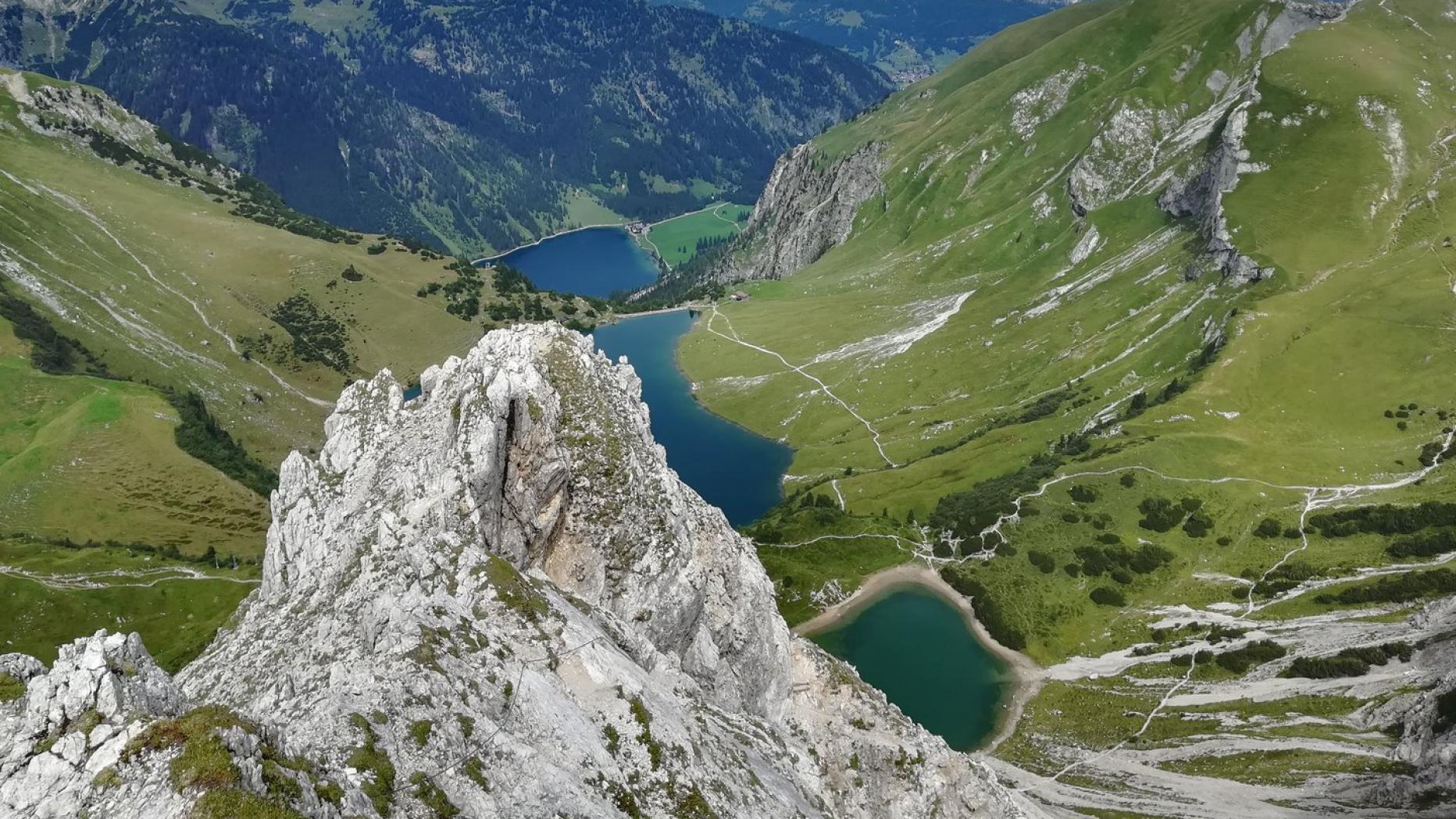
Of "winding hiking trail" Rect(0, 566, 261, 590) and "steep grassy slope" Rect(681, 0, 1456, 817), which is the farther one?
"winding hiking trail" Rect(0, 566, 261, 590)

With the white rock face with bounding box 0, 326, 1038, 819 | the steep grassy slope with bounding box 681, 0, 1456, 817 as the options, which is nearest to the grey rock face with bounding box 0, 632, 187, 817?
the white rock face with bounding box 0, 326, 1038, 819

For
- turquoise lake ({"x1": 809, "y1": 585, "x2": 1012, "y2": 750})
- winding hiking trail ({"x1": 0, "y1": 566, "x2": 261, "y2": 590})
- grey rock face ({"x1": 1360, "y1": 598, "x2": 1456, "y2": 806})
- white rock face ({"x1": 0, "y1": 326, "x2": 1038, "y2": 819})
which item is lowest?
turquoise lake ({"x1": 809, "y1": 585, "x2": 1012, "y2": 750})

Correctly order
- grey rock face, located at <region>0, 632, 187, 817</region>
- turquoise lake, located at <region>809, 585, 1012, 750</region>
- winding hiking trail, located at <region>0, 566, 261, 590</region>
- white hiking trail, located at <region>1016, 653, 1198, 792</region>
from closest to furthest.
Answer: grey rock face, located at <region>0, 632, 187, 817</region>
white hiking trail, located at <region>1016, 653, 1198, 792</region>
turquoise lake, located at <region>809, 585, 1012, 750</region>
winding hiking trail, located at <region>0, 566, 261, 590</region>

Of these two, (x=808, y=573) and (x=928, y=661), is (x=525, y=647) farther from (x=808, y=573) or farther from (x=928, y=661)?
(x=808, y=573)

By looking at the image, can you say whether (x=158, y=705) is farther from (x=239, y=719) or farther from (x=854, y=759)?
(x=854, y=759)

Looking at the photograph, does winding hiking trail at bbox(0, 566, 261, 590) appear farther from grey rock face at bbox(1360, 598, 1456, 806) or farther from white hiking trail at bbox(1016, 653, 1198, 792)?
grey rock face at bbox(1360, 598, 1456, 806)

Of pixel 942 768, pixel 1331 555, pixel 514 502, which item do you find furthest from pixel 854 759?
pixel 1331 555

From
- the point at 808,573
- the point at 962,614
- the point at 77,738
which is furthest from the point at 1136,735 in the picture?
the point at 77,738
